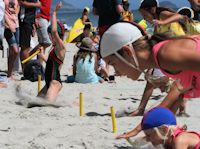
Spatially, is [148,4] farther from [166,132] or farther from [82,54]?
[166,132]

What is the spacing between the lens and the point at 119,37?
118 inches

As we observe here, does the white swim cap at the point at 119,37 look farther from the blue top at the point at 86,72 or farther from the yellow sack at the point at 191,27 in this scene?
the blue top at the point at 86,72

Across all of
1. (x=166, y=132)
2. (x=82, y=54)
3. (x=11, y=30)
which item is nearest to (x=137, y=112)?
(x=166, y=132)

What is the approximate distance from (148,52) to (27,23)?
20.9 feet

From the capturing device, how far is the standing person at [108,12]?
27.9 ft

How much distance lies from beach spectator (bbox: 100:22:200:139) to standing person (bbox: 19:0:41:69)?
6.13 meters

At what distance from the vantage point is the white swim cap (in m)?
2.99

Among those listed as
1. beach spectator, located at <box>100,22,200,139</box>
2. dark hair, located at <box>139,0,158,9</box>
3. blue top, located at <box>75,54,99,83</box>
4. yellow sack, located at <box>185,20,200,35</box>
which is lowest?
blue top, located at <box>75,54,99,83</box>

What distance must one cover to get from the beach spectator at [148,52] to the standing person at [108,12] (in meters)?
5.42

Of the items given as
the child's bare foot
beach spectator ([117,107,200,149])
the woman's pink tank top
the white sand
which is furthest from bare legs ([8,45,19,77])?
the woman's pink tank top

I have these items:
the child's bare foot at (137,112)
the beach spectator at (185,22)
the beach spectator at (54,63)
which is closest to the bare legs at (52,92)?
the beach spectator at (54,63)

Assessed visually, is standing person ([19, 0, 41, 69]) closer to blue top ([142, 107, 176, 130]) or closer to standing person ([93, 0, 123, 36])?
standing person ([93, 0, 123, 36])

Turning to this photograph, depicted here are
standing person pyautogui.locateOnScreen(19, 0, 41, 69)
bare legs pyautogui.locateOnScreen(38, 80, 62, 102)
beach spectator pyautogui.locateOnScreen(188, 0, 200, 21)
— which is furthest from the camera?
standing person pyautogui.locateOnScreen(19, 0, 41, 69)

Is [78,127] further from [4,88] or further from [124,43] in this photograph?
[4,88]
